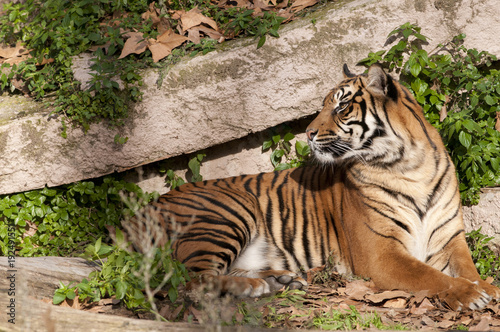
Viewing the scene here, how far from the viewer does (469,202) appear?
4.56 metres

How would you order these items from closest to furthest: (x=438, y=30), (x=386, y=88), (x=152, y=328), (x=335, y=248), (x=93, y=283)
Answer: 1. (x=152, y=328)
2. (x=93, y=283)
3. (x=386, y=88)
4. (x=335, y=248)
5. (x=438, y=30)

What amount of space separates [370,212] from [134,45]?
8.73ft

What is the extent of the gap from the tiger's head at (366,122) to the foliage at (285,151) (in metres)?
0.90

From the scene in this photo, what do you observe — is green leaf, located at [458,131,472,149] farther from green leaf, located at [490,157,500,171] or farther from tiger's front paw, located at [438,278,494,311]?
tiger's front paw, located at [438,278,494,311]

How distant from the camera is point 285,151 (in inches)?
202

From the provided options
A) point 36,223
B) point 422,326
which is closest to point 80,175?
point 36,223

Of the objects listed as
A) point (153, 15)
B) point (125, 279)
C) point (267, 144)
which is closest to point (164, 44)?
point (153, 15)

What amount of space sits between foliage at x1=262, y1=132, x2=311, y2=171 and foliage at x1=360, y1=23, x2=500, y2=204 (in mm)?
948

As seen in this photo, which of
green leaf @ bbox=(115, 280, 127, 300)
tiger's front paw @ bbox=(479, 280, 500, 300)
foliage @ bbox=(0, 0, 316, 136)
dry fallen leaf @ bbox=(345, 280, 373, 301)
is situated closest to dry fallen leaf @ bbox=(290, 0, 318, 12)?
foliage @ bbox=(0, 0, 316, 136)

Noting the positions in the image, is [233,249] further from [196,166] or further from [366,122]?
[366,122]

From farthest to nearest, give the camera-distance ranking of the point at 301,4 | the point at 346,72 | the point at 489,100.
A: 1. the point at 301,4
2. the point at 489,100
3. the point at 346,72

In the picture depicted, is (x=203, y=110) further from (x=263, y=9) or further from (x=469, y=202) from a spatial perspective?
(x=469, y=202)

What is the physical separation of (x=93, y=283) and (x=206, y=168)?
1.98 metres

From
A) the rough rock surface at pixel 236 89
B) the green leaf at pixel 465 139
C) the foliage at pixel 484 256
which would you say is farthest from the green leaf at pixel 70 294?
the green leaf at pixel 465 139
